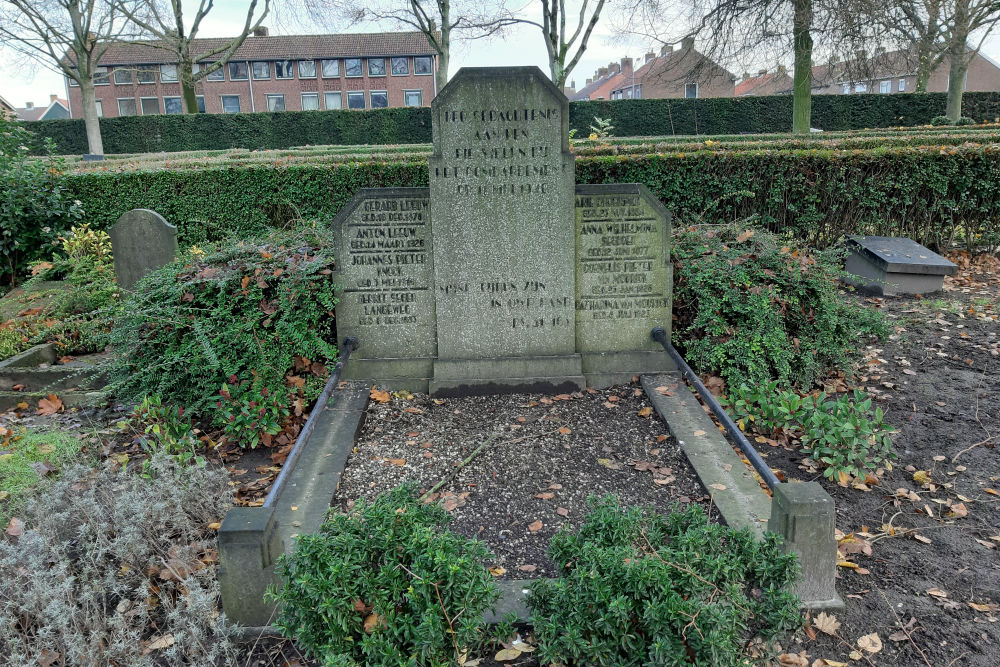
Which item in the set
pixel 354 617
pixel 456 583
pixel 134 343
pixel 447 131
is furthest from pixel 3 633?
pixel 447 131

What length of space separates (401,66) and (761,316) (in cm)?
5739

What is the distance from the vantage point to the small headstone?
6742 millimetres

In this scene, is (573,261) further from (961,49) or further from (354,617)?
(961,49)

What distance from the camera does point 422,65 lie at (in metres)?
57.0

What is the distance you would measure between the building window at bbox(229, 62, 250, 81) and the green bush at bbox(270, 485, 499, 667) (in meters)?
62.4

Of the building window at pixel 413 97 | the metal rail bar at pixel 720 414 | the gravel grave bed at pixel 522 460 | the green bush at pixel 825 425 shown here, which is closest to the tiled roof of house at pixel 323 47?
the building window at pixel 413 97

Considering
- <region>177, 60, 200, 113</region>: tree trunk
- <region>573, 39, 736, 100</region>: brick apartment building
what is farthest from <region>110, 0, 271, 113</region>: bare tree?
<region>573, 39, 736, 100</region>: brick apartment building

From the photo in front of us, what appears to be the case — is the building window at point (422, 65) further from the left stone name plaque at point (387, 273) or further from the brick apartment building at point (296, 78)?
the left stone name plaque at point (387, 273)

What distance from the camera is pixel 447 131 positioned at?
4.83m

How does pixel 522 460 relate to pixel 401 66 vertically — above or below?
below

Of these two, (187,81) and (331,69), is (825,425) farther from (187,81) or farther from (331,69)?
(331,69)

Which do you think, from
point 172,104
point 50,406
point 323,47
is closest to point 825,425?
point 50,406

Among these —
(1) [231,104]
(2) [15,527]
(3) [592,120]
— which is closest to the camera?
(2) [15,527]

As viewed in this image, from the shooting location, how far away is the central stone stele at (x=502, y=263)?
4840 mm
